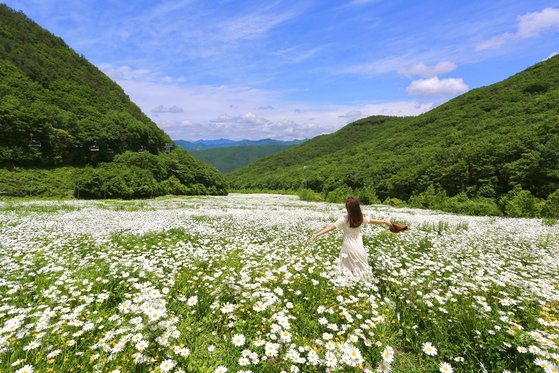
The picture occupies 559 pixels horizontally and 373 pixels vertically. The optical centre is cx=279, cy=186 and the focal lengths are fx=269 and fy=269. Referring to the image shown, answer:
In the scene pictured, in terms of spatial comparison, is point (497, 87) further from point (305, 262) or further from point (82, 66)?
point (82, 66)

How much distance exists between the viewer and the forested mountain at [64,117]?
213 ft

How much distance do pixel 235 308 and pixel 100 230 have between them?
8.85m

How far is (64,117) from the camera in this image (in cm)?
7469

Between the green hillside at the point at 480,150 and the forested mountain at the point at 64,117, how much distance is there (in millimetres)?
55126

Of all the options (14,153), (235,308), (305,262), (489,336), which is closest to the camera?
(489,336)

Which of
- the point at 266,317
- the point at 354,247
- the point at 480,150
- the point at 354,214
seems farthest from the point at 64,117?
the point at 480,150

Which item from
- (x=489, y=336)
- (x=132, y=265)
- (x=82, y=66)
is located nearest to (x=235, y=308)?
(x=132, y=265)

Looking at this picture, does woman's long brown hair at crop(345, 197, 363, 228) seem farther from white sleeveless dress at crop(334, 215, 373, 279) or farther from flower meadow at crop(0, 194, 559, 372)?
flower meadow at crop(0, 194, 559, 372)

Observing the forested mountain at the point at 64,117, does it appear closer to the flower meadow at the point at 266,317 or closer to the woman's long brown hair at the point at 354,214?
the flower meadow at the point at 266,317

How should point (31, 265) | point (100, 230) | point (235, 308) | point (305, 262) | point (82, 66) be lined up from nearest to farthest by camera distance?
point (235, 308)
point (31, 265)
point (305, 262)
point (100, 230)
point (82, 66)

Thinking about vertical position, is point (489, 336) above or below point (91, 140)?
below

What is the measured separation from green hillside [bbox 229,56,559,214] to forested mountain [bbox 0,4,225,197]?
55126 mm

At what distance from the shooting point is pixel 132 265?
251 inches

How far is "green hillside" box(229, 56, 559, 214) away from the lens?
4274 centimetres
